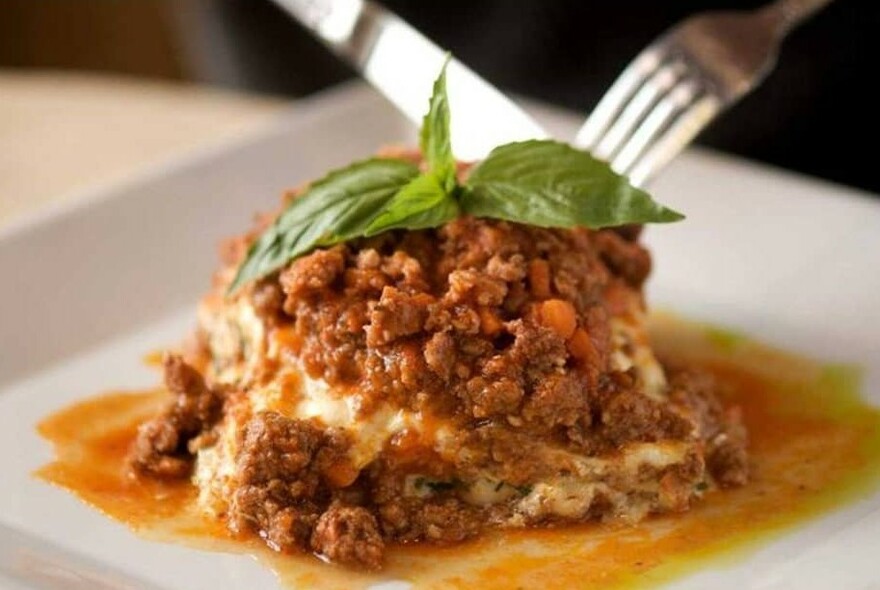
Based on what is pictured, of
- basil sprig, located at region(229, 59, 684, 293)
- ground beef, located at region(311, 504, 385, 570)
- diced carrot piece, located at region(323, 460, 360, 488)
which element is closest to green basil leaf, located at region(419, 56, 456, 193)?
basil sprig, located at region(229, 59, 684, 293)

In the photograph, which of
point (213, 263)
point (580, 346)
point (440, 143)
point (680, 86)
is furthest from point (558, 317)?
point (213, 263)

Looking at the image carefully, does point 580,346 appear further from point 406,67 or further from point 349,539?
point 406,67

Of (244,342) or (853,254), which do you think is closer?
(244,342)

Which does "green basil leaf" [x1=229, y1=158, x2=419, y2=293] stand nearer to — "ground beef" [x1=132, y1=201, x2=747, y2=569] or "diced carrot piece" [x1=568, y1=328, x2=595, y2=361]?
"ground beef" [x1=132, y1=201, x2=747, y2=569]

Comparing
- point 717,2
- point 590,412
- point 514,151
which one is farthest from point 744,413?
point 717,2

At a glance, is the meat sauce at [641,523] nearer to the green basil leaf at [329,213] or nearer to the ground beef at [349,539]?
the ground beef at [349,539]

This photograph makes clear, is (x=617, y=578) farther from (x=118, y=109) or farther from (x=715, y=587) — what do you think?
(x=118, y=109)
